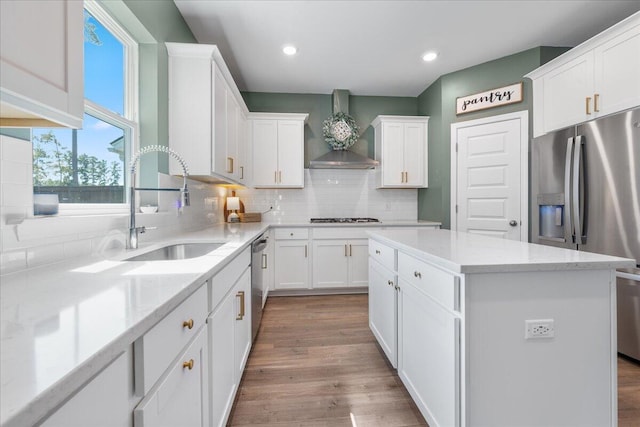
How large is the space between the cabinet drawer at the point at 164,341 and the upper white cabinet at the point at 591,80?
3.15 meters

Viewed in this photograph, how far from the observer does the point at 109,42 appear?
175 cm

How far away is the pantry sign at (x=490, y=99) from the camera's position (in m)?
3.00

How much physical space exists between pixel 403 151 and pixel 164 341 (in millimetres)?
3720

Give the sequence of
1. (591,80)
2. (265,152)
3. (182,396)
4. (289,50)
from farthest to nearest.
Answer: (265,152), (289,50), (591,80), (182,396)

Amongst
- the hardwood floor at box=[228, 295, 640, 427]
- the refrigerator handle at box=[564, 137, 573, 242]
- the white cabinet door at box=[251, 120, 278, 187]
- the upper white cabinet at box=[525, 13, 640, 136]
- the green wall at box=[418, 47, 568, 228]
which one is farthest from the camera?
the white cabinet door at box=[251, 120, 278, 187]

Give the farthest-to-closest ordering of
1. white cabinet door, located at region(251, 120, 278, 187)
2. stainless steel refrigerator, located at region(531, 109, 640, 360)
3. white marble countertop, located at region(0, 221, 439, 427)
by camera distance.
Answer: white cabinet door, located at region(251, 120, 278, 187)
stainless steel refrigerator, located at region(531, 109, 640, 360)
white marble countertop, located at region(0, 221, 439, 427)

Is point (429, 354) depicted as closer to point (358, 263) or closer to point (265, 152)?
point (358, 263)

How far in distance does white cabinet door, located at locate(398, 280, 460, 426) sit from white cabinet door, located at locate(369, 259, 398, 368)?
0.27 ft

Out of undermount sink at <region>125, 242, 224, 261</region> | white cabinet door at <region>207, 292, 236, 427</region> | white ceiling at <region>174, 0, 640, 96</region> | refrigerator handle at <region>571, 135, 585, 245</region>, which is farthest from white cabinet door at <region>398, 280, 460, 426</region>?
white ceiling at <region>174, 0, 640, 96</region>

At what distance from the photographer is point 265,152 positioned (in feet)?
12.1

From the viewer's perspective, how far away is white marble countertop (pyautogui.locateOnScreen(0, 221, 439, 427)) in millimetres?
372

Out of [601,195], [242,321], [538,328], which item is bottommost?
[242,321]

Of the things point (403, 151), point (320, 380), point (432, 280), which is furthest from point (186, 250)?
point (403, 151)

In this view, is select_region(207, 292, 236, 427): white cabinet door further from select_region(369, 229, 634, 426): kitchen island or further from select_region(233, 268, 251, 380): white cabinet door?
select_region(369, 229, 634, 426): kitchen island
